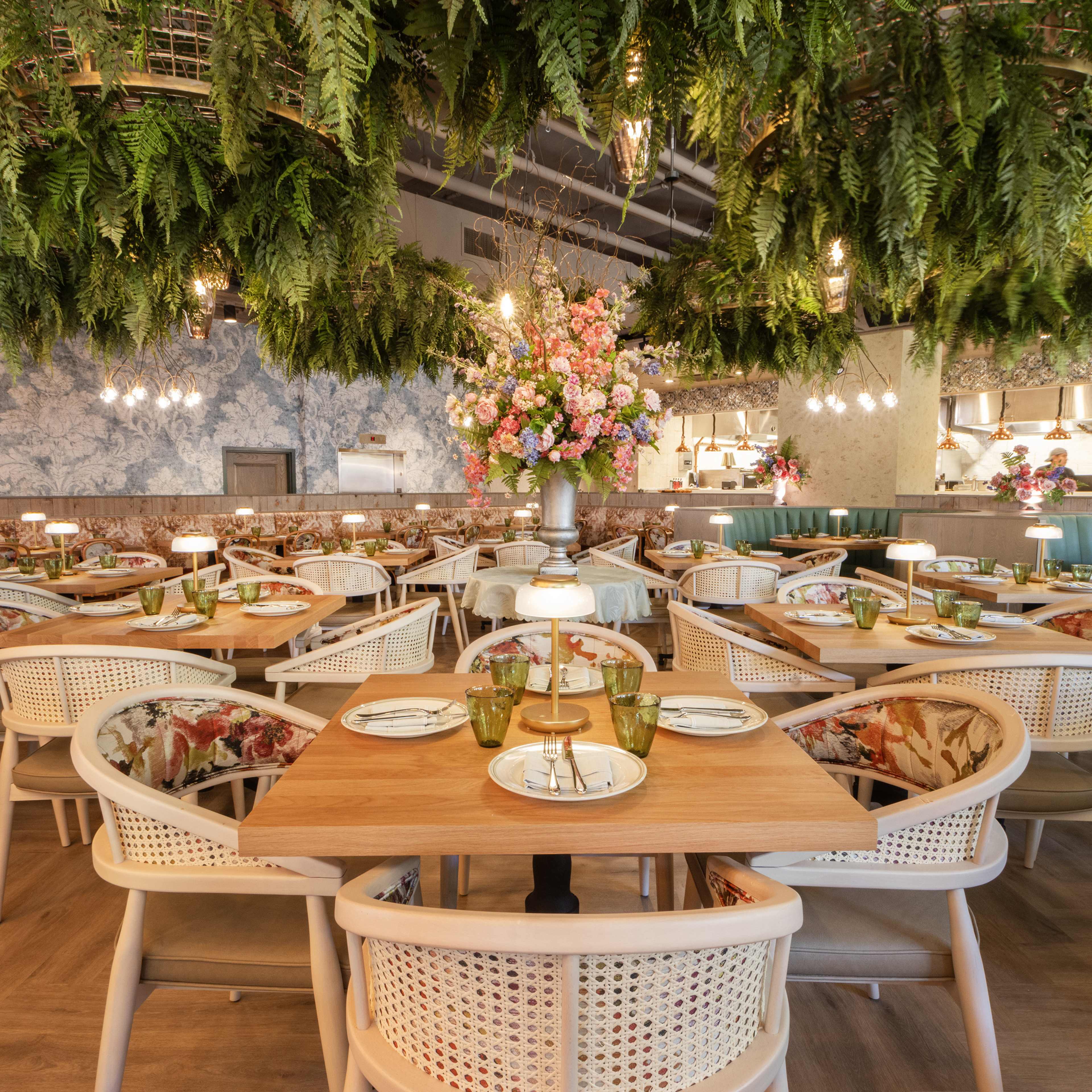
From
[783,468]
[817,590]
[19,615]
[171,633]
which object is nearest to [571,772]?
[171,633]

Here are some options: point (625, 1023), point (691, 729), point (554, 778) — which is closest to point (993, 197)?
point (691, 729)

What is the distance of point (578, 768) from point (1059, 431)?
1158cm

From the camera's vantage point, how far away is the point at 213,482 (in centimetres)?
1197

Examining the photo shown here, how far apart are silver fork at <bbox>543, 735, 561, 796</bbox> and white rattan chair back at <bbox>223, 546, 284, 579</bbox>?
135 inches

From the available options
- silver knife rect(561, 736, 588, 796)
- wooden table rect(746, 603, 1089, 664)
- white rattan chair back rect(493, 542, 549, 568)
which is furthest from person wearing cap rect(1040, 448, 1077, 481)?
silver knife rect(561, 736, 588, 796)

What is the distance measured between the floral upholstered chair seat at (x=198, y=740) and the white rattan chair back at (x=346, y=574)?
3032 millimetres

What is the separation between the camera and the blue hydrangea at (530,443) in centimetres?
296

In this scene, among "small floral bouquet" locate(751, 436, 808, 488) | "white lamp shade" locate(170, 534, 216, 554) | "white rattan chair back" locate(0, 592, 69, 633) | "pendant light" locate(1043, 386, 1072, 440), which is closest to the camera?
"white lamp shade" locate(170, 534, 216, 554)

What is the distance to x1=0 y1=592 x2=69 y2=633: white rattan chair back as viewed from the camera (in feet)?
9.98

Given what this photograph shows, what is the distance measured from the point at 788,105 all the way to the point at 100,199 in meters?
1.45

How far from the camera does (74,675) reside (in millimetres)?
2104

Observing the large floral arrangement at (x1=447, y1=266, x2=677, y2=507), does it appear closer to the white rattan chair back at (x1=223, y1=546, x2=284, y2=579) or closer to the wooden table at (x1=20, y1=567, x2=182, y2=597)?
the white rattan chair back at (x1=223, y1=546, x2=284, y2=579)

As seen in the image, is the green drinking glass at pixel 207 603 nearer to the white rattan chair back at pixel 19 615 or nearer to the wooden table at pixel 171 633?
the wooden table at pixel 171 633

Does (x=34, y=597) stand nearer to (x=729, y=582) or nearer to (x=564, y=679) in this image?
(x=564, y=679)
